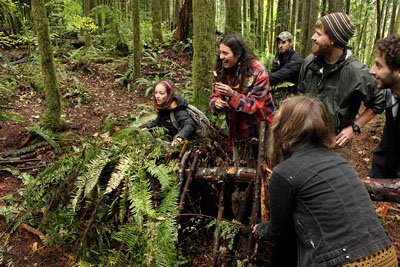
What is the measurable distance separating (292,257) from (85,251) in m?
2.36

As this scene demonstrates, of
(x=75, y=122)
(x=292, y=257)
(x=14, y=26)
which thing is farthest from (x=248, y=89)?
(x=14, y=26)

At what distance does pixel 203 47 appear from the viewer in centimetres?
641

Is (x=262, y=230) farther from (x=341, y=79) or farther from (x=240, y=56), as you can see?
(x=240, y=56)

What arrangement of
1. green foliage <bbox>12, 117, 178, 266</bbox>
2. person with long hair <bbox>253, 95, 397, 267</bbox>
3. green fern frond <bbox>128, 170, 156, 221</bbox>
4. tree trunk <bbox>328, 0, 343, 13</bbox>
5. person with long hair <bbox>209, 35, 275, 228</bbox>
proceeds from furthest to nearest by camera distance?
tree trunk <bbox>328, 0, 343, 13</bbox>, person with long hair <bbox>209, 35, 275, 228</bbox>, green fern frond <bbox>128, 170, 156, 221</bbox>, green foliage <bbox>12, 117, 178, 266</bbox>, person with long hair <bbox>253, 95, 397, 267</bbox>

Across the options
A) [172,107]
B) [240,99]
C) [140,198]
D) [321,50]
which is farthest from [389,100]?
[172,107]

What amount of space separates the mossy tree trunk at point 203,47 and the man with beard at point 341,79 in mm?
2682

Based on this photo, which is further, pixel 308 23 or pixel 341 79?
pixel 308 23

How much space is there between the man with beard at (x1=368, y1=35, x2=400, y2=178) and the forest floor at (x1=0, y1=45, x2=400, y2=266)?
54cm

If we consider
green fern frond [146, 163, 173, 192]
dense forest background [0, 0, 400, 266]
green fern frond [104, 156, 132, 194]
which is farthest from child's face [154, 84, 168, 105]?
green fern frond [146, 163, 173, 192]

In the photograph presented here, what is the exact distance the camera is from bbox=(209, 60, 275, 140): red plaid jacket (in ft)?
14.1

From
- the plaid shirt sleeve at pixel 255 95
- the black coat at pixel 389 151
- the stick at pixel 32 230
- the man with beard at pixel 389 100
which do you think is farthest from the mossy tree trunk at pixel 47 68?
the black coat at pixel 389 151

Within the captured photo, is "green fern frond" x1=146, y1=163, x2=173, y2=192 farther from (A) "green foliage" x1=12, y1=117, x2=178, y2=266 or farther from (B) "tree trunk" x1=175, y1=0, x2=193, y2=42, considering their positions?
(B) "tree trunk" x1=175, y1=0, x2=193, y2=42

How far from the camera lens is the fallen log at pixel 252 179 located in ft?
10.7

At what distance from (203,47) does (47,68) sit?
3.49 metres
